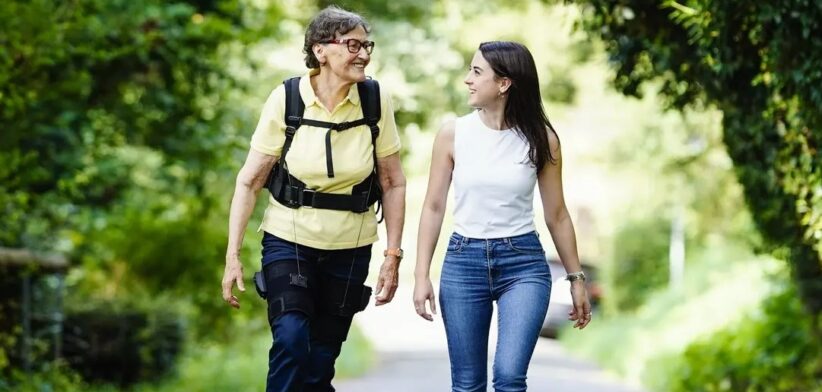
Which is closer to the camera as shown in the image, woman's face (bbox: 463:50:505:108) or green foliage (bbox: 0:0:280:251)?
woman's face (bbox: 463:50:505:108)

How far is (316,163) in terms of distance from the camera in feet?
18.6

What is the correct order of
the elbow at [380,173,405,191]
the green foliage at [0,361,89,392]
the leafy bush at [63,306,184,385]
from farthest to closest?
1. the leafy bush at [63,306,184,385]
2. the green foliage at [0,361,89,392]
3. the elbow at [380,173,405,191]

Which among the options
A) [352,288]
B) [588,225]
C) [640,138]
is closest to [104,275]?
[640,138]

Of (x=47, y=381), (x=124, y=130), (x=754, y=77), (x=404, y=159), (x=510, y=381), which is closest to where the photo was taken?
(x=510, y=381)

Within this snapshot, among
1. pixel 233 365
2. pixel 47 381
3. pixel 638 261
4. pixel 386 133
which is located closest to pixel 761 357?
pixel 233 365

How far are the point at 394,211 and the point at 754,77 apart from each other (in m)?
3.20

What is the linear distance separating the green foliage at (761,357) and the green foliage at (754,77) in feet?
5.15

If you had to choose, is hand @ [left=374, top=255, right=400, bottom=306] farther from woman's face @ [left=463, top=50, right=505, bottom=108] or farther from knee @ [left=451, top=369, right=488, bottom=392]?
woman's face @ [left=463, top=50, right=505, bottom=108]

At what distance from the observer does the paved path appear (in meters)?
14.6

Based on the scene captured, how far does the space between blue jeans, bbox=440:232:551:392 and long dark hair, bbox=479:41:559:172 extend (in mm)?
393

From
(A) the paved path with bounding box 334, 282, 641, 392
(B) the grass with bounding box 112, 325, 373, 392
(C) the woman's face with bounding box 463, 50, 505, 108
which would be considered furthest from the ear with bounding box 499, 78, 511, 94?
(A) the paved path with bounding box 334, 282, 641, 392

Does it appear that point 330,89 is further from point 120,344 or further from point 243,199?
point 120,344

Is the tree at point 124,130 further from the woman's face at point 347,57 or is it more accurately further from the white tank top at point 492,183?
the white tank top at point 492,183

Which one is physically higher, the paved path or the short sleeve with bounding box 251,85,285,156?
the short sleeve with bounding box 251,85,285,156
